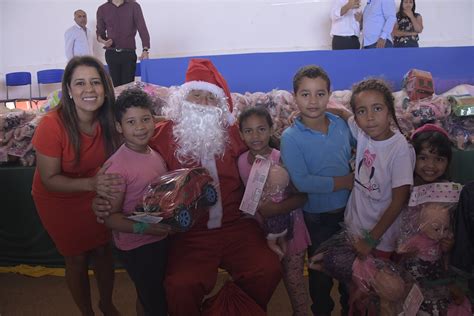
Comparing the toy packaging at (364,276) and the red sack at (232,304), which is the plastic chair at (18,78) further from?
the toy packaging at (364,276)

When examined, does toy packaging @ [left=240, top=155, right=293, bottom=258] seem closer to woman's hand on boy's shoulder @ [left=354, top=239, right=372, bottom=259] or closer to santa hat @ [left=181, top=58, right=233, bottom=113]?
woman's hand on boy's shoulder @ [left=354, top=239, right=372, bottom=259]

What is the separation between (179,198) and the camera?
5.55 feet

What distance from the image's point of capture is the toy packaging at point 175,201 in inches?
65.7

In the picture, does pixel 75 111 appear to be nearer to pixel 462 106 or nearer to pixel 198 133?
pixel 198 133

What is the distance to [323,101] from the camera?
1904mm

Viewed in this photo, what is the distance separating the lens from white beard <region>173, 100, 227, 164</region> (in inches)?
80.8

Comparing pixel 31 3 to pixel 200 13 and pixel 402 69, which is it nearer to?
pixel 200 13

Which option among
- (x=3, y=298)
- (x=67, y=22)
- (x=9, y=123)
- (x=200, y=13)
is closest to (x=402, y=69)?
(x=9, y=123)

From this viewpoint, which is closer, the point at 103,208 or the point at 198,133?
the point at 103,208

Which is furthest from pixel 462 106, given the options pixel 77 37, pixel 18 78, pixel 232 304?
pixel 18 78

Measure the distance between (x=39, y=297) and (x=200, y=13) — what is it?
660 centimetres

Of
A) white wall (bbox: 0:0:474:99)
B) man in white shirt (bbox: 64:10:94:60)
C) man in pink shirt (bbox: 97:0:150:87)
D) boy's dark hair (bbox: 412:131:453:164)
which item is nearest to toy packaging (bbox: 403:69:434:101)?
boy's dark hair (bbox: 412:131:453:164)

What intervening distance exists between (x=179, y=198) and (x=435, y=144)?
1.22m

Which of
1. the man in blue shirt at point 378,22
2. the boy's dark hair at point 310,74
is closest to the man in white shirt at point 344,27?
the man in blue shirt at point 378,22
